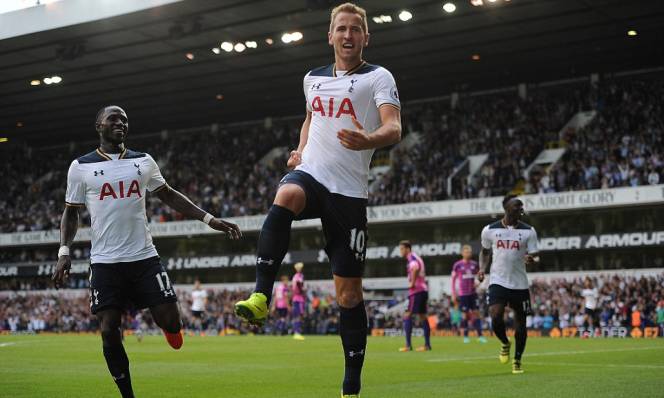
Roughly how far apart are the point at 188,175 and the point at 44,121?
31.7 ft

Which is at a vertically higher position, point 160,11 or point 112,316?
point 160,11

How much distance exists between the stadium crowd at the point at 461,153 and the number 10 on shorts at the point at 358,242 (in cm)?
2840

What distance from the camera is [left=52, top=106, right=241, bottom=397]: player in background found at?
7.55 meters

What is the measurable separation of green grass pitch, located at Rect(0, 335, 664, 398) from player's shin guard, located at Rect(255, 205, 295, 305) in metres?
3.72

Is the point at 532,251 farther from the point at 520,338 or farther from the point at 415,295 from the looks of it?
the point at 415,295

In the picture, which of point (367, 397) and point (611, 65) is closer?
point (367, 397)

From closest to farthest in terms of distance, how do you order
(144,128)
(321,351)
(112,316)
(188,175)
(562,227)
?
(112,316) → (321,351) → (562,227) → (188,175) → (144,128)

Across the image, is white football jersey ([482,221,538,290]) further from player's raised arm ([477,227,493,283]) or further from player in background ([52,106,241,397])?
player in background ([52,106,241,397])

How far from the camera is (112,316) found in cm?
751

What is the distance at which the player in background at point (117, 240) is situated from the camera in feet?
24.8

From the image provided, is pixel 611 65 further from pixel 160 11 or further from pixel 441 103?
pixel 160 11

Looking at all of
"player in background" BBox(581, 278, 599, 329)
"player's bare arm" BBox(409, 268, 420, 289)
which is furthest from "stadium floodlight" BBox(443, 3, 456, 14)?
"player's bare arm" BBox(409, 268, 420, 289)

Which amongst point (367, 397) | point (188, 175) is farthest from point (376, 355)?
point (188, 175)

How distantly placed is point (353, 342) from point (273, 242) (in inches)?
42.1
